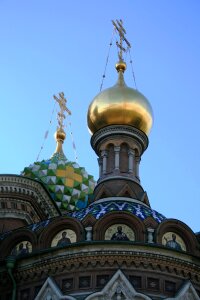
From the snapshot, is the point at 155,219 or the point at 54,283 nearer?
the point at 54,283

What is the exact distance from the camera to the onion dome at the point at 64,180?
1966 cm

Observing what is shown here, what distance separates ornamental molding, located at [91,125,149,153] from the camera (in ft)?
51.6

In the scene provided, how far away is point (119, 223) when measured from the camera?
12.9 m

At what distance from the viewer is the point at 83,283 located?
39.7 feet

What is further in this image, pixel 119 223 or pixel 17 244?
pixel 17 244

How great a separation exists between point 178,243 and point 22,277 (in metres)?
2.67

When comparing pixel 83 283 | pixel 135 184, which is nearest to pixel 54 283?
pixel 83 283

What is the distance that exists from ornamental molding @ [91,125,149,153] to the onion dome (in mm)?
3491

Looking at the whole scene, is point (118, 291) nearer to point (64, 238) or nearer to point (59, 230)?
point (64, 238)

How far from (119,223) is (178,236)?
1.04 m

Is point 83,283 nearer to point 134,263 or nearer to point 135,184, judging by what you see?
point 134,263

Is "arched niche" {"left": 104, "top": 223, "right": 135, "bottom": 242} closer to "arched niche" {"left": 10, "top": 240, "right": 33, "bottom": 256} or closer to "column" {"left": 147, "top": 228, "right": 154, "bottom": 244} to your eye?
"column" {"left": 147, "top": 228, "right": 154, "bottom": 244}

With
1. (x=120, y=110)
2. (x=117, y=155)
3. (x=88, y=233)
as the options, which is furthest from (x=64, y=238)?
(x=120, y=110)

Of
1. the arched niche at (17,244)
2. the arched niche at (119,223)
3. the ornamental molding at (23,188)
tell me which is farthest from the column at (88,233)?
the ornamental molding at (23,188)
